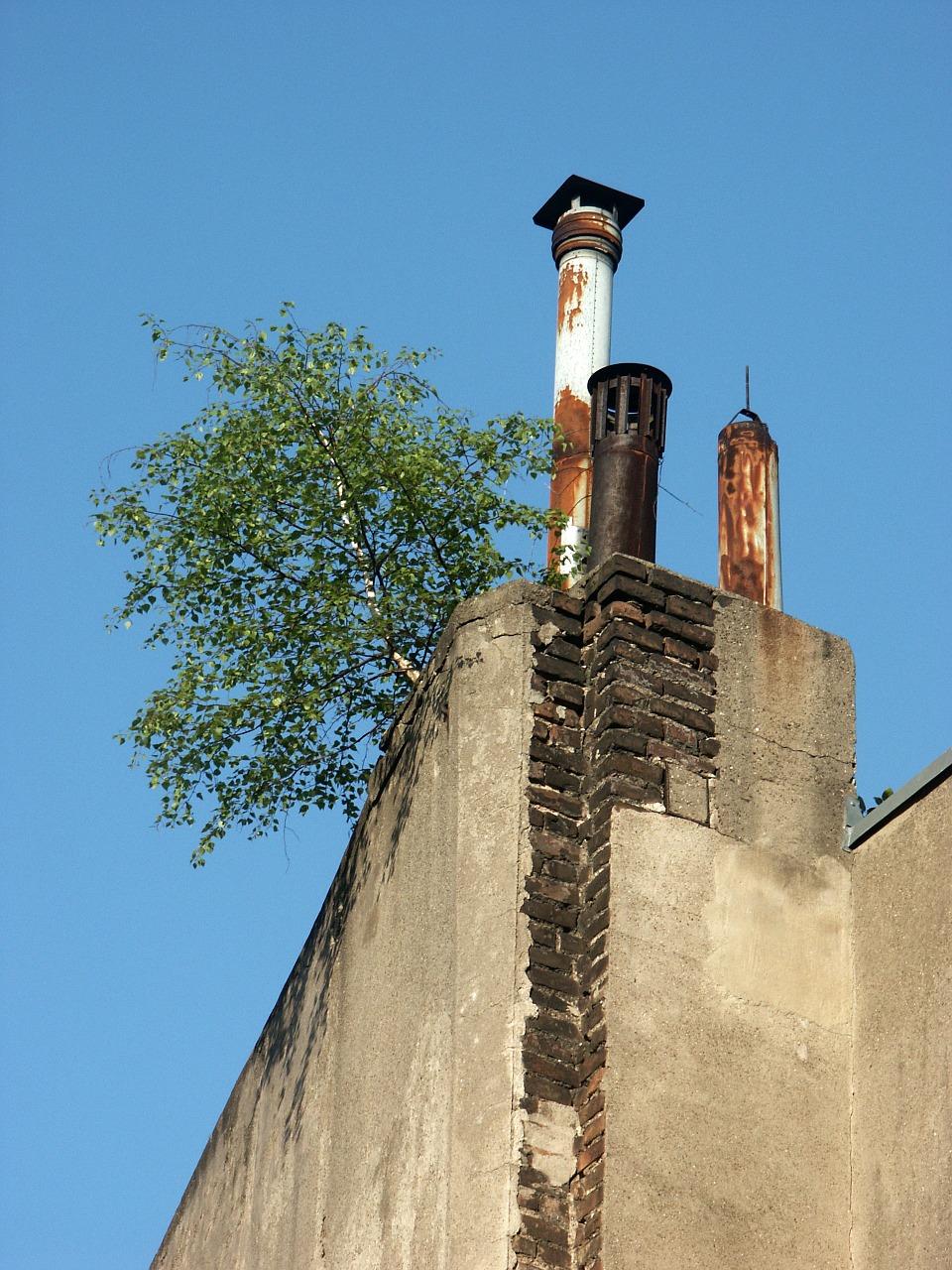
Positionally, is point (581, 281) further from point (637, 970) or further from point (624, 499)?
point (637, 970)

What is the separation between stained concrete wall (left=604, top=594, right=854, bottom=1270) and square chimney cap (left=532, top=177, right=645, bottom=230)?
26.9ft

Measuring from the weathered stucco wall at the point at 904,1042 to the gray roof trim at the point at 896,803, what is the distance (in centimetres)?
3

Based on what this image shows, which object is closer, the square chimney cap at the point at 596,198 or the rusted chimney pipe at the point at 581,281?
the rusted chimney pipe at the point at 581,281

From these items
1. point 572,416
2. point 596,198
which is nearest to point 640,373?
point 572,416

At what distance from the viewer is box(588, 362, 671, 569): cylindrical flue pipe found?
29.0 ft

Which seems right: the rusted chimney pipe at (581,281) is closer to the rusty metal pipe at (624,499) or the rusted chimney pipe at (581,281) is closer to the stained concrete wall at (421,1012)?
the rusty metal pipe at (624,499)

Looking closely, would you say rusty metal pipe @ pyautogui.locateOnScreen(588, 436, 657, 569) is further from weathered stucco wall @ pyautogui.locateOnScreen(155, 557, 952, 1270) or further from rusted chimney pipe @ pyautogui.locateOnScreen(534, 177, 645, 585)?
rusted chimney pipe @ pyautogui.locateOnScreen(534, 177, 645, 585)

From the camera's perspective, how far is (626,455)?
9.16 meters

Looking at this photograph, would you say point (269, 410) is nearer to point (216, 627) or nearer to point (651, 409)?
point (216, 627)

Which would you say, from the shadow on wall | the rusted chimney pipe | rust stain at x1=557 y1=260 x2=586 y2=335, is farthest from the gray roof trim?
rust stain at x1=557 y1=260 x2=586 y2=335

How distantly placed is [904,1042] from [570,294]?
354 inches

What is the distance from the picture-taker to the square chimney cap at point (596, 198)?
15.9 m

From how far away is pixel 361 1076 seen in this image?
845 cm

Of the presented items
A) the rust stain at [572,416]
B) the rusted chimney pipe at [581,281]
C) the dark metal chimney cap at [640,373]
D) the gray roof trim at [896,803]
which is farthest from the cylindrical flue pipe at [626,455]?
the rust stain at [572,416]
